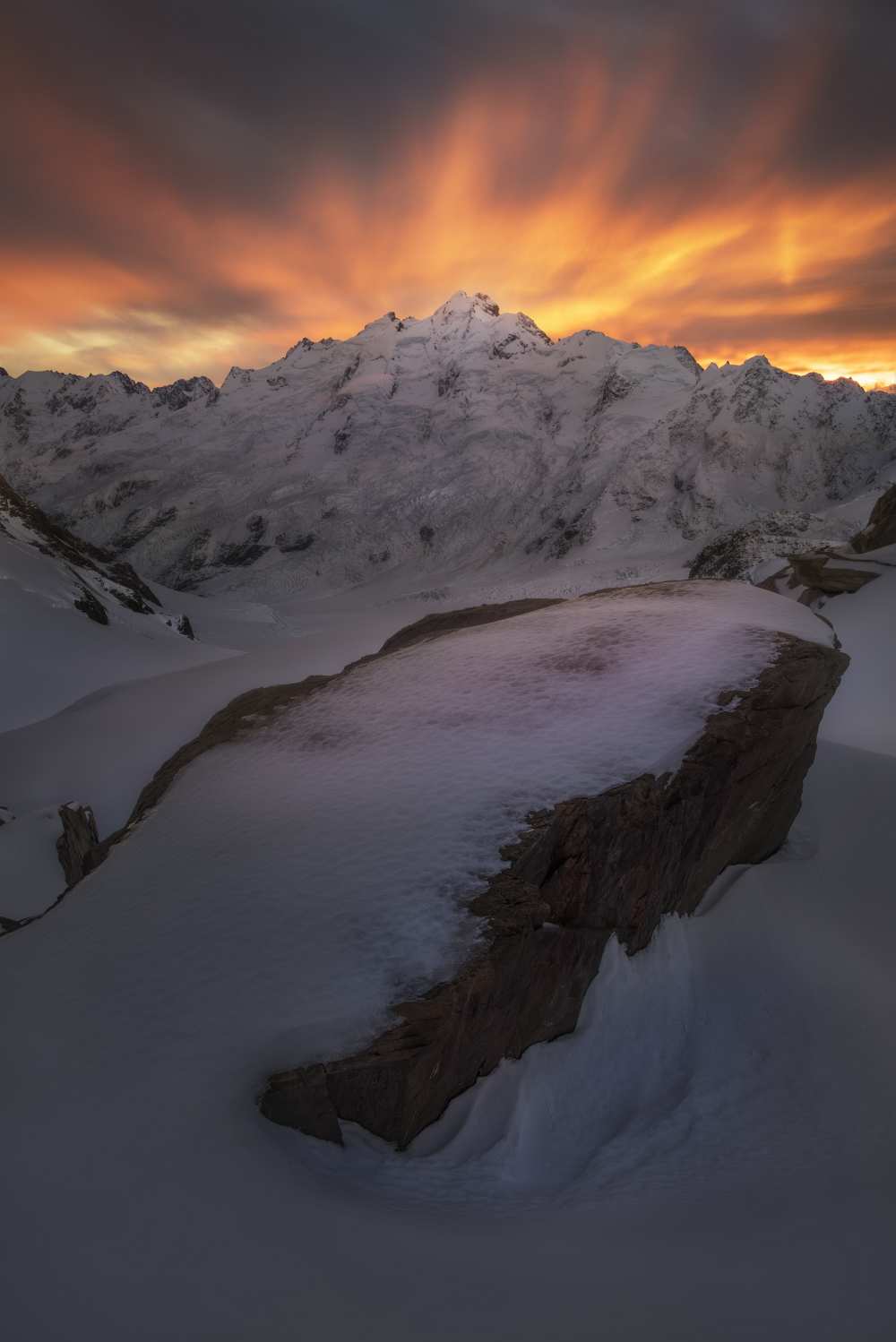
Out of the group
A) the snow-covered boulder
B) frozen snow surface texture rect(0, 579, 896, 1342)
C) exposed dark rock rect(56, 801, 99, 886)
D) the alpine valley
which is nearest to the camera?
frozen snow surface texture rect(0, 579, 896, 1342)

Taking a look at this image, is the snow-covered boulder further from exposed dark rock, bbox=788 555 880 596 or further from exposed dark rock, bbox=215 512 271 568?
exposed dark rock, bbox=215 512 271 568

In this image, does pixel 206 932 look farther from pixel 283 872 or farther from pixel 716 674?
pixel 716 674

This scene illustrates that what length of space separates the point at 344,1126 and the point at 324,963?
43.7 inches

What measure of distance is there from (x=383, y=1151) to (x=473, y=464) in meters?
152

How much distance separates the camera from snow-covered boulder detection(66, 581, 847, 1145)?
17.6 feet

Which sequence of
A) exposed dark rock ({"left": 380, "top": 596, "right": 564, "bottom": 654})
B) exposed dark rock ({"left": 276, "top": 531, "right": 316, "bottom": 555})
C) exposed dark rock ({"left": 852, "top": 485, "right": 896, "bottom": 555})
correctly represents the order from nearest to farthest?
exposed dark rock ({"left": 380, "top": 596, "right": 564, "bottom": 654}) → exposed dark rock ({"left": 852, "top": 485, "right": 896, "bottom": 555}) → exposed dark rock ({"left": 276, "top": 531, "right": 316, "bottom": 555})

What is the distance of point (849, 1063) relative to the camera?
24.1 ft

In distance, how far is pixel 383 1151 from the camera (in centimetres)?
507

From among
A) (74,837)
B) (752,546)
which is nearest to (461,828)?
(74,837)

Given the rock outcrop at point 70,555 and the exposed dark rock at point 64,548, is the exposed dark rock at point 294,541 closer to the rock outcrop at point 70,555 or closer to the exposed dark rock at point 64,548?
the exposed dark rock at point 64,548

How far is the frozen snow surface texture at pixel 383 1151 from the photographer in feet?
11.5

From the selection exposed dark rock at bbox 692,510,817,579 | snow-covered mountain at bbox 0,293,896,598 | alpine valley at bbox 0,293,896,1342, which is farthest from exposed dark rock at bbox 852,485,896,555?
snow-covered mountain at bbox 0,293,896,598

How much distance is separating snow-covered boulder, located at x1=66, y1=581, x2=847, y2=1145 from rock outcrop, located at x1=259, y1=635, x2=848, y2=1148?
0.02 m

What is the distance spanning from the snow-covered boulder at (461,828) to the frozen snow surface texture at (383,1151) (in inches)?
3.0
